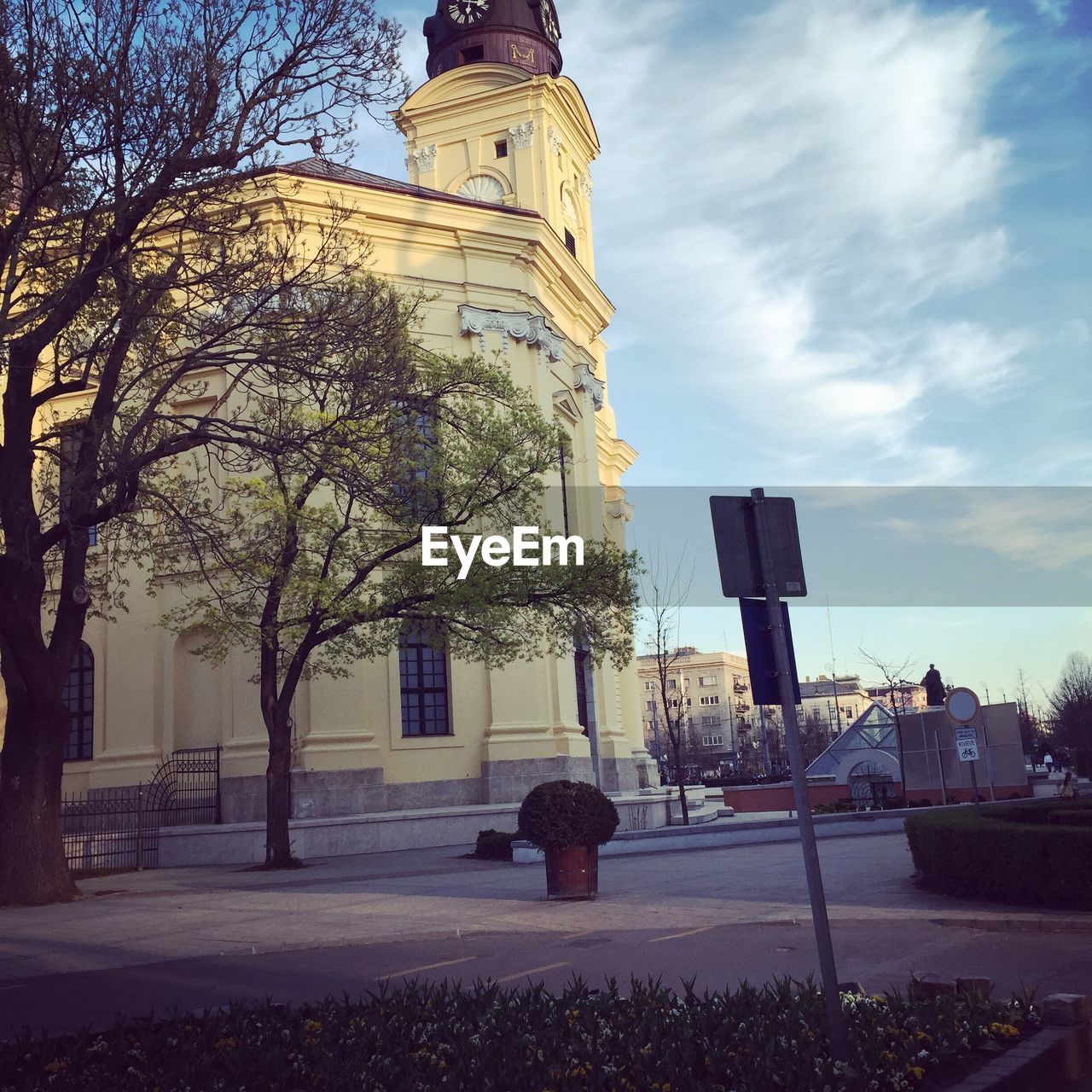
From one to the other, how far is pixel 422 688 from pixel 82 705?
9460mm

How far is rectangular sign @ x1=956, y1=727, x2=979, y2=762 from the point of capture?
17.2 metres

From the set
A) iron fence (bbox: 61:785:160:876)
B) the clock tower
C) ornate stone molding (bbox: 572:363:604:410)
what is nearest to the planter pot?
iron fence (bbox: 61:785:160:876)

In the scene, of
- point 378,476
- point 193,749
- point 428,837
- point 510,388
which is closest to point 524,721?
point 428,837

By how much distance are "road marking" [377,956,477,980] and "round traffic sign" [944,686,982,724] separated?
8.68 m

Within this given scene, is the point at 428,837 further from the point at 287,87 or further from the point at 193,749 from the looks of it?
the point at 287,87

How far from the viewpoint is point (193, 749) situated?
93.5 ft

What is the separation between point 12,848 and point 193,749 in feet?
39.9

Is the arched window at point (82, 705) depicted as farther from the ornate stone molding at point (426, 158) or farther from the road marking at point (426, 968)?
the road marking at point (426, 968)

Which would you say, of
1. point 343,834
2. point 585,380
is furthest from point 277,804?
point 585,380

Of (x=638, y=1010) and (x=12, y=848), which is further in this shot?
(x=12, y=848)

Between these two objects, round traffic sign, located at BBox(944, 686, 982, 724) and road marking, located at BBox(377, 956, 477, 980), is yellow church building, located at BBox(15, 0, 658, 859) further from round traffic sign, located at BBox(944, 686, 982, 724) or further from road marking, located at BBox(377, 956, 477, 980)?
road marking, located at BBox(377, 956, 477, 980)

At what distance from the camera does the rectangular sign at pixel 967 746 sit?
56.3 feet

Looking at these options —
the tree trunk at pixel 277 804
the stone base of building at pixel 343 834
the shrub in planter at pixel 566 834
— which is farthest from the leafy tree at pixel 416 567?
the shrub in planter at pixel 566 834

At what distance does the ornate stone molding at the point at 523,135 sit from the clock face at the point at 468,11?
5791 mm
